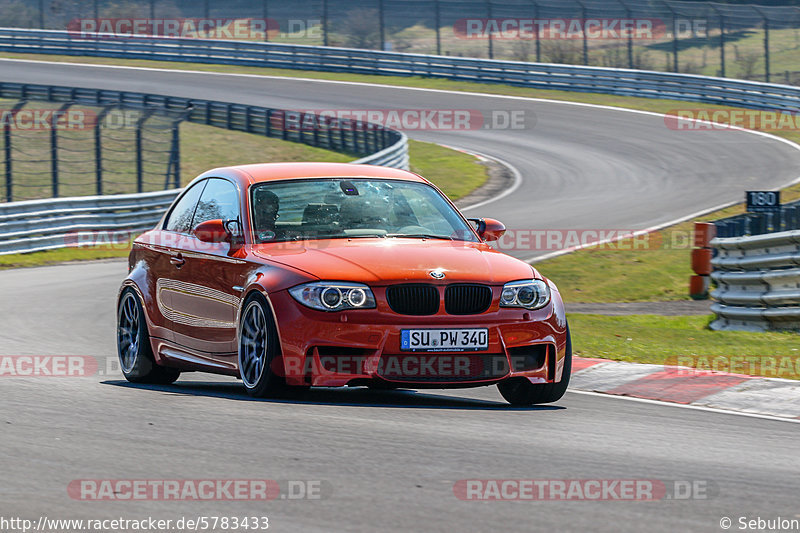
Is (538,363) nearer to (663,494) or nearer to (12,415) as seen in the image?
(663,494)

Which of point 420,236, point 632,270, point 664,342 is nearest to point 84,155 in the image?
point 632,270

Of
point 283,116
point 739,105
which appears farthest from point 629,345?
point 739,105

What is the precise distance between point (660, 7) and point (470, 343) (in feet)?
127

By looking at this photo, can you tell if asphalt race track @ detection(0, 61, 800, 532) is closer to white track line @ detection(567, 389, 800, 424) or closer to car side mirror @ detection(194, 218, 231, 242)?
white track line @ detection(567, 389, 800, 424)

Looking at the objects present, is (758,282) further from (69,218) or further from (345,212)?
(69,218)

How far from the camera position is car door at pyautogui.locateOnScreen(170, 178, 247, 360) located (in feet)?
26.5

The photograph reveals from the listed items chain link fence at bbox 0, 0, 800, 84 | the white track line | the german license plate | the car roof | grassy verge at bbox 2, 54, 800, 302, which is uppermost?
chain link fence at bbox 0, 0, 800, 84

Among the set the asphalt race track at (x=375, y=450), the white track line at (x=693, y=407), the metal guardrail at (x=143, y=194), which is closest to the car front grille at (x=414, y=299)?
the asphalt race track at (x=375, y=450)

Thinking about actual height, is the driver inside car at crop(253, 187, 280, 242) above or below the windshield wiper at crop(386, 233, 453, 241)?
above

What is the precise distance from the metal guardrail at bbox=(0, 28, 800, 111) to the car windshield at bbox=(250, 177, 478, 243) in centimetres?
3291

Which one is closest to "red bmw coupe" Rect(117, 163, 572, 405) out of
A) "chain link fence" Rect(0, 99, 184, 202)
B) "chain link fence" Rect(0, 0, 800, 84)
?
"chain link fence" Rect(0, 99, 184, 202)

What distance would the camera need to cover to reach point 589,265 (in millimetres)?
19625

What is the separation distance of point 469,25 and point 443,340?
2029 inches

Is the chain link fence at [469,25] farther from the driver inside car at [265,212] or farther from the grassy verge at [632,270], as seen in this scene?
the driver inside car at [265,212]
